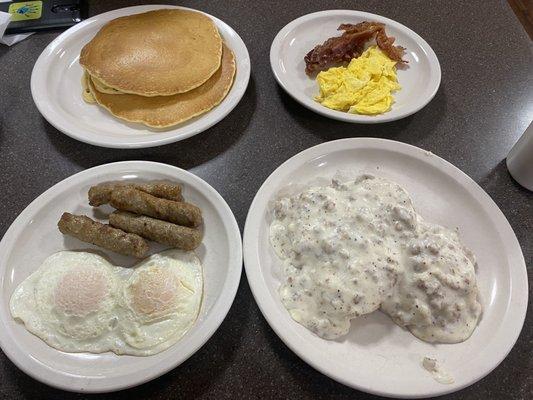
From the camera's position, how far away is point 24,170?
1.59 metres

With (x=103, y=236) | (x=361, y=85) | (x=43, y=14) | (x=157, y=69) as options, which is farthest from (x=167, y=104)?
(x=43, y=14)

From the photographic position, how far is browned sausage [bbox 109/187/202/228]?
1.34m

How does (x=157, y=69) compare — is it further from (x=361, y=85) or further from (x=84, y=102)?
(x=361, y=85)

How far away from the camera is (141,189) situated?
4.61ft

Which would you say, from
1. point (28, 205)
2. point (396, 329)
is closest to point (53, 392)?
point (28, 205)

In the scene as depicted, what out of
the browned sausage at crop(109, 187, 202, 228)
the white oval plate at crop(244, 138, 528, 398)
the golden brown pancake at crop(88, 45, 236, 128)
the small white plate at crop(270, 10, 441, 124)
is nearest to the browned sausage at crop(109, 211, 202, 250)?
the browned sausage at crop(109, 187, 202, 228)

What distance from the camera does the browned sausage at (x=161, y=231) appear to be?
129 cm

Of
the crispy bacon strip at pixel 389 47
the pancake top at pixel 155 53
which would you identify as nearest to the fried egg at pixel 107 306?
the pancake top at pixel 155 53

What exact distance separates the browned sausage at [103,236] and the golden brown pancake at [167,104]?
49 centimetres

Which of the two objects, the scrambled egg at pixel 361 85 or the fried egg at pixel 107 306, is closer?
the fried egg at pixel 107 306

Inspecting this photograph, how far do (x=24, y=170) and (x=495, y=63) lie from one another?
2.15m

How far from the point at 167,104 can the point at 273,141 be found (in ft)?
1.49

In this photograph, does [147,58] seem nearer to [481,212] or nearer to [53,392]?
[53,392]

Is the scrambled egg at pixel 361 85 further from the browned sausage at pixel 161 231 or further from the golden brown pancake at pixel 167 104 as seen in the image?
the browned sausage at pixel 161 231
